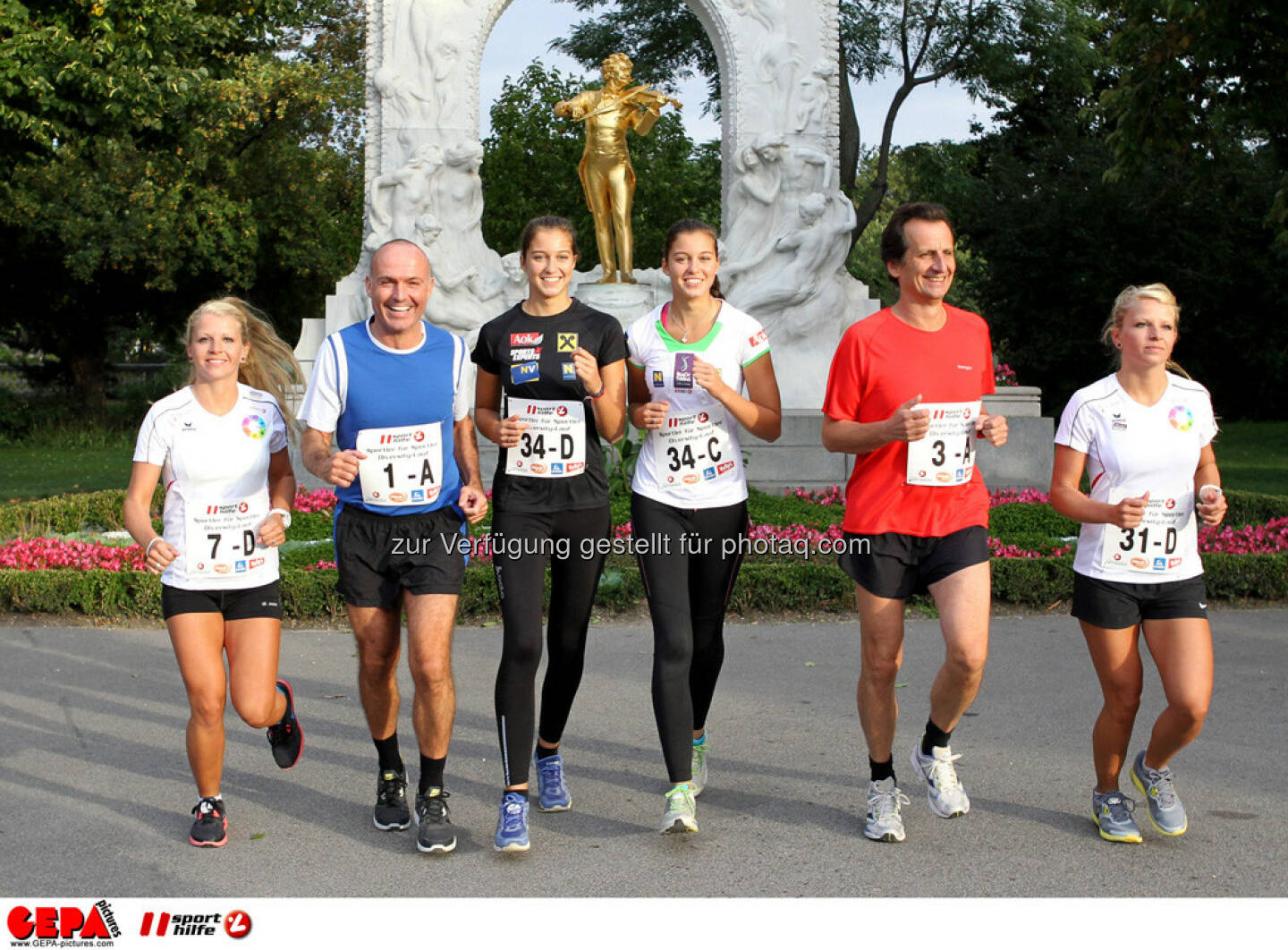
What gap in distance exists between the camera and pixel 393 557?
4.36 metres

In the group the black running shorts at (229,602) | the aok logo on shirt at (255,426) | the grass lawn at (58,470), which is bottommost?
the grass lawn at (58,470)

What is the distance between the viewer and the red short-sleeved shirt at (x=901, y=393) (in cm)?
438

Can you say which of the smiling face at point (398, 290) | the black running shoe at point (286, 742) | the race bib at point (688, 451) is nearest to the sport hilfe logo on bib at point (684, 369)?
the race bib at point (688, 451)

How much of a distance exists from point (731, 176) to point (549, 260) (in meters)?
11.3

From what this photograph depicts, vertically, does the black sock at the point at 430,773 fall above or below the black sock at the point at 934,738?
below

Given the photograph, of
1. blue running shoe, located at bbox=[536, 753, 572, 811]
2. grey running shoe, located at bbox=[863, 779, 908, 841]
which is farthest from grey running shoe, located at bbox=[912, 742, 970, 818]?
blue running shoe, located at bbox=[536, 753, 572, 811]

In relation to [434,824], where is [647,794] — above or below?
below

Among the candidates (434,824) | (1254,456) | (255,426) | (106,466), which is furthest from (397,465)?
(1254,456)

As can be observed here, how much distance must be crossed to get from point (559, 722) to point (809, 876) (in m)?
1.18

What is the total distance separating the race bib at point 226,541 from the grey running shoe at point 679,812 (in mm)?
1435

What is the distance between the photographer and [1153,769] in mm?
4391

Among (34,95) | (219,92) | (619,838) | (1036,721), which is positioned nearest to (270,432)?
(619,838)
